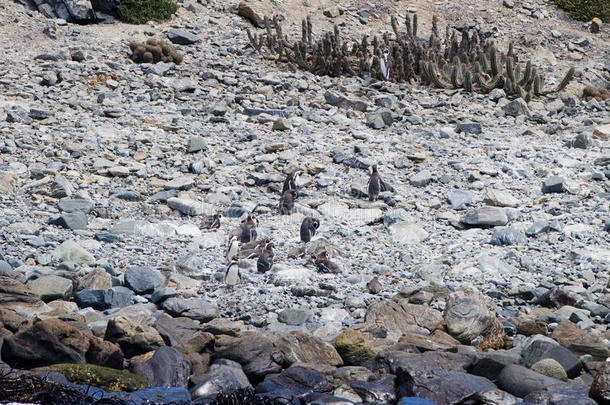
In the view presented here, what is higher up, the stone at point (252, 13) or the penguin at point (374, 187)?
the stone at point (252, 13)

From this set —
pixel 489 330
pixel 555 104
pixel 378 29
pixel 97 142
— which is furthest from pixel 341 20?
pixel 489 330

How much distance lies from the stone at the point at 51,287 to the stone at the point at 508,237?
4769mm

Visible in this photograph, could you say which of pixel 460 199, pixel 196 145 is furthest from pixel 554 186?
pixel 196 145

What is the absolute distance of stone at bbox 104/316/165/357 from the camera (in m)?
5.78

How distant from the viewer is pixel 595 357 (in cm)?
597

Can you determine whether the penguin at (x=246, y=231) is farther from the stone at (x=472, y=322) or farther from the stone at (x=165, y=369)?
the stone at (x=165, y=369)

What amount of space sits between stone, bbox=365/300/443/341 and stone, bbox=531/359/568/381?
1.15m

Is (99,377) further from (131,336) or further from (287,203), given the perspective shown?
(287,203)

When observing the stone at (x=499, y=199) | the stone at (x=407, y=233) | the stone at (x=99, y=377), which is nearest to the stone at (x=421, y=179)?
the stone at (x=499, y=199)

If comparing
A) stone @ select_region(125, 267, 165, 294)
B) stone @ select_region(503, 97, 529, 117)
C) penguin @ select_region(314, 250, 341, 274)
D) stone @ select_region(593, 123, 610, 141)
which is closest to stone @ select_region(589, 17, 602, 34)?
stone @ select_region(503, 97, 529, 117)

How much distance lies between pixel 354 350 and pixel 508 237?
3.33m

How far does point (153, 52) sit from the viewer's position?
14.3 m

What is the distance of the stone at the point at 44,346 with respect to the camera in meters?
5.38

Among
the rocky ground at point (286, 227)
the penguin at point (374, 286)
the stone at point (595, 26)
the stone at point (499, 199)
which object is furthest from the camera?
the stone at point (595, 26)
